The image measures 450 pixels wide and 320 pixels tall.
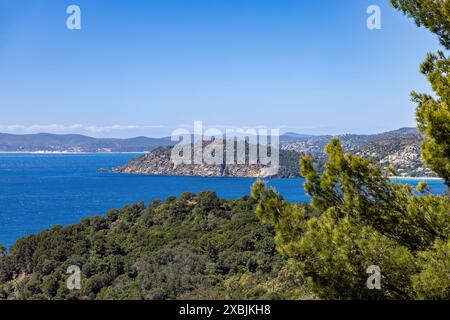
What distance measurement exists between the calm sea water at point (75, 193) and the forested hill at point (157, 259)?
6.34m

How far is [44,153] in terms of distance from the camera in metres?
182

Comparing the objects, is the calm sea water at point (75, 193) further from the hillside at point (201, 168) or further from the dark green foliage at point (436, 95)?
the dark green foliage at point (436, 95)

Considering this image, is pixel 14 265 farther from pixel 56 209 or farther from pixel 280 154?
pixel 280 154

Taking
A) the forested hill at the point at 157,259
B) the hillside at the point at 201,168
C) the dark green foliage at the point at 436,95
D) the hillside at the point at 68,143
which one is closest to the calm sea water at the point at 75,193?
the hillside at the point at 201,168

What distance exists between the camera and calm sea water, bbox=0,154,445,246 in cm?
4334

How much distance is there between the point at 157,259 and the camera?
1956cm

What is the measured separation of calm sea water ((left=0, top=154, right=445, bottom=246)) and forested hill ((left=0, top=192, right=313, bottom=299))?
6335 millimetres

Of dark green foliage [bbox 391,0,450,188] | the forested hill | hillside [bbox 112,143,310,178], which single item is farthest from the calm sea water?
dark green foliage [bbox 391,0,450,188]

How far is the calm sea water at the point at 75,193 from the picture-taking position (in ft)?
142

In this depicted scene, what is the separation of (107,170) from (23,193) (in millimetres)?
36657

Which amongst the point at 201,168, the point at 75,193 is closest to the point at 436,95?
the point at 75,193

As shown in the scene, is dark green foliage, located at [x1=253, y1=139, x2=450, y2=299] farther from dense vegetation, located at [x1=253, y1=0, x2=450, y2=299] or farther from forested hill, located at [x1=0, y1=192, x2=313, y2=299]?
forested hill, located at [x1=0, y1=192, x2=313, y2=299]

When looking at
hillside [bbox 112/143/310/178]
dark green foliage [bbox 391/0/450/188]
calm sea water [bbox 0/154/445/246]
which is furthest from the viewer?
hillside [bbox 112/143/310/178]

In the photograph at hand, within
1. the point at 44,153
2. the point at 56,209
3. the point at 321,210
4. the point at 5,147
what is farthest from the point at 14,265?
the point at 44,153
